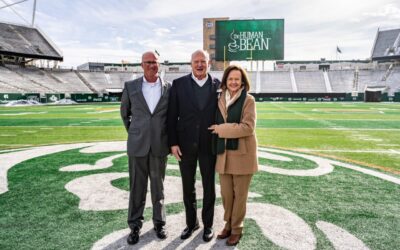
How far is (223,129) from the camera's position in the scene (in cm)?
324

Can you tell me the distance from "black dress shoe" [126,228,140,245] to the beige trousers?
0.93 meters

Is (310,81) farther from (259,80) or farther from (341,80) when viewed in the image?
(259,80)

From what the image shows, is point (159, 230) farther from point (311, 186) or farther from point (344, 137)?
point (344, 137)

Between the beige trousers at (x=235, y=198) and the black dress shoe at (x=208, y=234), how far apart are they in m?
0.17

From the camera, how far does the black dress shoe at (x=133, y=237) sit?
130 inches

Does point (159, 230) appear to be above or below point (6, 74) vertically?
below

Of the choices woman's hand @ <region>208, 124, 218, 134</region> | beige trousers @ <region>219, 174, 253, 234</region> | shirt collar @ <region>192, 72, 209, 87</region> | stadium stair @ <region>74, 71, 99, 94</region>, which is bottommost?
beige trousers @ <region>219, 174, 253, 234</region>

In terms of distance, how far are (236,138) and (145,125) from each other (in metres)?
1.00

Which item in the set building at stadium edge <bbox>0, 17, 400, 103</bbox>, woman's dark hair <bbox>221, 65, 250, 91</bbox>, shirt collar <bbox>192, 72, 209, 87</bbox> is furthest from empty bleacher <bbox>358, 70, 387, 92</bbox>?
shirt collar <bbox>192, 72, 209, 87</bbox>

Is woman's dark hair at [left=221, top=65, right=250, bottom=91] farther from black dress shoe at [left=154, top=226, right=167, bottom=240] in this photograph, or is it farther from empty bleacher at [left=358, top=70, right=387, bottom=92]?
empty bleacher at [left=358, top=70, right=387, bottom=92]

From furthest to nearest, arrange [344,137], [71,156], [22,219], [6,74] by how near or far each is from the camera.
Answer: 1. [6,74]
2. [344,137]
3. [71,156]
4. [22,219]

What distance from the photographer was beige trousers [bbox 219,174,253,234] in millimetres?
3369

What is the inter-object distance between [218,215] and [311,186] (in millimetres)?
1852

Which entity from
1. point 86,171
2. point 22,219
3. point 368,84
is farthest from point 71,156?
point 368,84
